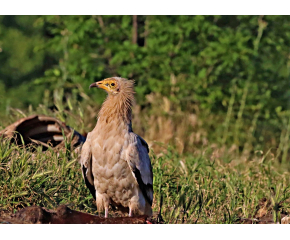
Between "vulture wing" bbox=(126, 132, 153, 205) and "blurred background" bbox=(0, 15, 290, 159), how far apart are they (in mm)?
4108

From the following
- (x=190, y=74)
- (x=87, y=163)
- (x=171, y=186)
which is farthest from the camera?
(x=190, y=74)

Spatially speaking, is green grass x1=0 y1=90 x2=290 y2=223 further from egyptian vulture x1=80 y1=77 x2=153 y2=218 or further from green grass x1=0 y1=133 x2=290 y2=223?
egyptian vulture x1=80 y1=77 x2=153 y2=218

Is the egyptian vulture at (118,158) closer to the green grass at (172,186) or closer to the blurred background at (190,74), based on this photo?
the green grass at (172,186)

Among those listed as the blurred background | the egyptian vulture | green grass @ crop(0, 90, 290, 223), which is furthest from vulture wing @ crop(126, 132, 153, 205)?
the blurred background

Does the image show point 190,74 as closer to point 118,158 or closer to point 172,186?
point 172,186

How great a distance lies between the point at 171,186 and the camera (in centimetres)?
612

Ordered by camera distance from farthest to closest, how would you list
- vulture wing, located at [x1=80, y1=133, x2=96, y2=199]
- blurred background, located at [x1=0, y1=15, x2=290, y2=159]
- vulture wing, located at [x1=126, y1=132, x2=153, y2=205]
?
blurred background, located at [x1=0, y1=15, x2=290, y2=159], vulture wing, located at [x1=80, y1=133, x2=96, y2=199], vulture wing, located at [x1=126, y1=132, x2=153, y2=205]

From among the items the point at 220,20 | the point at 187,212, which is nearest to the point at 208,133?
the point at 220,20

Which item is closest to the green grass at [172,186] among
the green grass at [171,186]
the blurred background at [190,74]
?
the green grass at [171,186]

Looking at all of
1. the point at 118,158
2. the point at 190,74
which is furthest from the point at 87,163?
the point at 190,74

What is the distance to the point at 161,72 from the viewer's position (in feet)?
32.6

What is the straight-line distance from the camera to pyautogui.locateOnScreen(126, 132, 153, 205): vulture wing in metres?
5.00

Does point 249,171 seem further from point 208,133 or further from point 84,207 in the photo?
point 208,133

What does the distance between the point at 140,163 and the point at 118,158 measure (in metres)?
0.23
